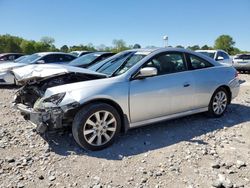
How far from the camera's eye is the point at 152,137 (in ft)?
15.7

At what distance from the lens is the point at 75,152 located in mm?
4184

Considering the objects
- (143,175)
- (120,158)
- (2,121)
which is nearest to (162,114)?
(120,158)

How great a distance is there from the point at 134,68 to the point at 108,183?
200cm

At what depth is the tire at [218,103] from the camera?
18.9ft

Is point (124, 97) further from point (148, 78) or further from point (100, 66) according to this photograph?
point (100, 66)

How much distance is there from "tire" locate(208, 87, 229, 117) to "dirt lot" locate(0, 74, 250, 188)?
36cm

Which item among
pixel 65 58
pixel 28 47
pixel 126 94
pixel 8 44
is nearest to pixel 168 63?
pixel 126 94

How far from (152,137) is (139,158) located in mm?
851

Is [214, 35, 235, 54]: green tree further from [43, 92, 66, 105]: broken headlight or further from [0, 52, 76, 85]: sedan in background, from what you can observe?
[43, 92, 66, 105]: broken headlight

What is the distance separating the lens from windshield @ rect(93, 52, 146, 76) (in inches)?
189

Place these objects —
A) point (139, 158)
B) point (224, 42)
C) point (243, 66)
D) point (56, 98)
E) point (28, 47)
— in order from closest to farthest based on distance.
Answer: point (139, 158) < point (56, 98) < point (243, 66) < point (28, 47) < point (224, 42)

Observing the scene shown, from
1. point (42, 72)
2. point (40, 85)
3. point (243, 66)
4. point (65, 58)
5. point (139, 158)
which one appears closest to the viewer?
point (139, 158)

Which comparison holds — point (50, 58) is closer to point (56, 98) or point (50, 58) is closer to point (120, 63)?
point (120, 63)

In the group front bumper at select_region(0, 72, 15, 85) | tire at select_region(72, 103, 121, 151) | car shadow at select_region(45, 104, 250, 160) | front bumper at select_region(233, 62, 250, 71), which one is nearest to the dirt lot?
car shadow at select_region(45, 104, 250, 160)
